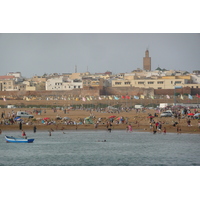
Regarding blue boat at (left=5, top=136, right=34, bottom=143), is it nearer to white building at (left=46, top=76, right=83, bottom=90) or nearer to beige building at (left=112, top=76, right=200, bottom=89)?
beige building at (left=112, top=76, right=200, bottom=89)

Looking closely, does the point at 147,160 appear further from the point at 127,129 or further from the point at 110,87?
the point at 110,87

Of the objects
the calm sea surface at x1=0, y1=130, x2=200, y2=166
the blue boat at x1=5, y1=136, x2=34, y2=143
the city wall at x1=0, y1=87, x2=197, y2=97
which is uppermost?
the city wall at x1=0, y1=87, x2=197, y2=97

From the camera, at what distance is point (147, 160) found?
1944 centimetres

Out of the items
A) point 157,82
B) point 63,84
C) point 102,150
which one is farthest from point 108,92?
point 102,150

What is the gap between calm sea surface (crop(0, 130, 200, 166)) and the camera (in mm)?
19141

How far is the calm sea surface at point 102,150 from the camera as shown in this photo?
19.1m

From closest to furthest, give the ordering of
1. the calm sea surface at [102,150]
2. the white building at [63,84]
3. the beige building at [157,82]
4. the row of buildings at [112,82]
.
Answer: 1. the calm sea surface at [102,150]
2. the beige building at [157,82]
3. the row of buildings at [112,82]
4. the white building at [63,84]

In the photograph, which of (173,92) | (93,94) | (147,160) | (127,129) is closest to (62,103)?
(93,94)

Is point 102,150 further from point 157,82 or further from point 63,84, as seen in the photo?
point 63,84

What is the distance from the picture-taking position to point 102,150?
22.4m

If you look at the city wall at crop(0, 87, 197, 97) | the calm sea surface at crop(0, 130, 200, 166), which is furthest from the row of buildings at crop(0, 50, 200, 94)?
the calm sea surface at crop(0, 130, 200, 166)

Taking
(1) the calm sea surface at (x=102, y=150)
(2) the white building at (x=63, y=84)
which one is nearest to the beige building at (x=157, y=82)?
(2) the white building at (x=63, y=84)

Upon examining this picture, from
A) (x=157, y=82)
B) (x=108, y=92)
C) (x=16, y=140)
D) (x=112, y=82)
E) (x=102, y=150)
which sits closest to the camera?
(x=102, y=150)

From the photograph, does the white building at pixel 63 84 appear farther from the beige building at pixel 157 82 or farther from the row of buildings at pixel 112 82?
the beige building at pixel 157 82
